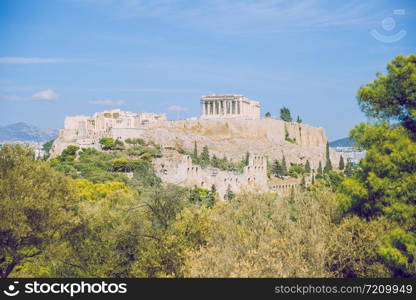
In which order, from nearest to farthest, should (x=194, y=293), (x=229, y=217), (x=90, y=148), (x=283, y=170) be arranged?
(x=194, y=293) < (x=229, y=217) < (x=90, y=148) < (x=283, y=170)

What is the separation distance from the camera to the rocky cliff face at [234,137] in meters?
91.4

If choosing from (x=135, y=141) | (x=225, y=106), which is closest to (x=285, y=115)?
(x=225, y=106)

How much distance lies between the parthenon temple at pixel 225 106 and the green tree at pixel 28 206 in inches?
4176

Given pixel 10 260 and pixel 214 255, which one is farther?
pixel 10 260

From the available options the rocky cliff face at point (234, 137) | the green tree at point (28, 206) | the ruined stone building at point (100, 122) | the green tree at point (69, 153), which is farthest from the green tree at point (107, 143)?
the green tree at point (28, 206)

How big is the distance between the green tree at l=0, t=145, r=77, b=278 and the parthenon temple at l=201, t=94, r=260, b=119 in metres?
106

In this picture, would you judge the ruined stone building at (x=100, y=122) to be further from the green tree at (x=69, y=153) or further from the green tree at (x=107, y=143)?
the green tree at (x=69, y=153)

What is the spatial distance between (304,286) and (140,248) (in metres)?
8.14

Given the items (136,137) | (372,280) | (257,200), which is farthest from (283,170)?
(372,280)

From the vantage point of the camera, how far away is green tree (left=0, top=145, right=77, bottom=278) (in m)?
18.0

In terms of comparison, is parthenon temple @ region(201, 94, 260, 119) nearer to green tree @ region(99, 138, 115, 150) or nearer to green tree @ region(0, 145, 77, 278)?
green tree @ region(99, 138, 115, 150)

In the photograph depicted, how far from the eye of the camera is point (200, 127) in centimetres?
10969

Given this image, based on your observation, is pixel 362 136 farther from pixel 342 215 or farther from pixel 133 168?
pixel 133 168

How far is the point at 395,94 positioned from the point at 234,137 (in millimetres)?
90404
